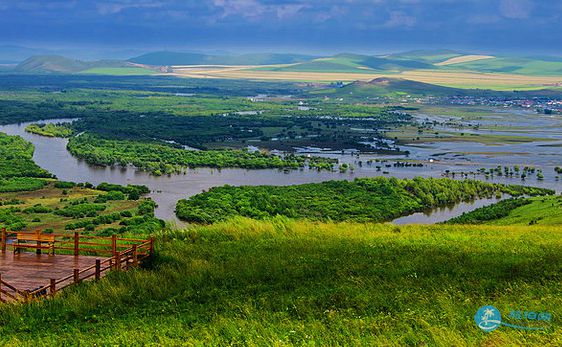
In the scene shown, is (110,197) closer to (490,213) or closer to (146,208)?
(146,208)

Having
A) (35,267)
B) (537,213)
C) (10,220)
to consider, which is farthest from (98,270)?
(537,213)

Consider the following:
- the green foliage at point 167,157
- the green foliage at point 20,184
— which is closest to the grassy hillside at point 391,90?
the green foliage at point 167,157

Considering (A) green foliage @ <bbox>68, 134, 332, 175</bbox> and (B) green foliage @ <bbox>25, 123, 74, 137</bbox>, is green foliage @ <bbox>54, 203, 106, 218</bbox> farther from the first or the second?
(B) green foliage @ <bbox>25, 123, 74, 137</bbox>

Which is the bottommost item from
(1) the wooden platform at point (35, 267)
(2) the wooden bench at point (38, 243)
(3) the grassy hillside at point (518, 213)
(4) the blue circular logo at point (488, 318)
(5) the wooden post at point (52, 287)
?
(3) the grassy hillside at point (518, 213)

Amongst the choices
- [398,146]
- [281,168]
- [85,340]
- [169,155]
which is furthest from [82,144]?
[85,340]

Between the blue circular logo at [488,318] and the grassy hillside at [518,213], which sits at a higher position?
the blue circular logo at [488,318]

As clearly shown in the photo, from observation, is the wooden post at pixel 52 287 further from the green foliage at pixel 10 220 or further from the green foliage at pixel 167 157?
the green foliage at pixel 167 157
